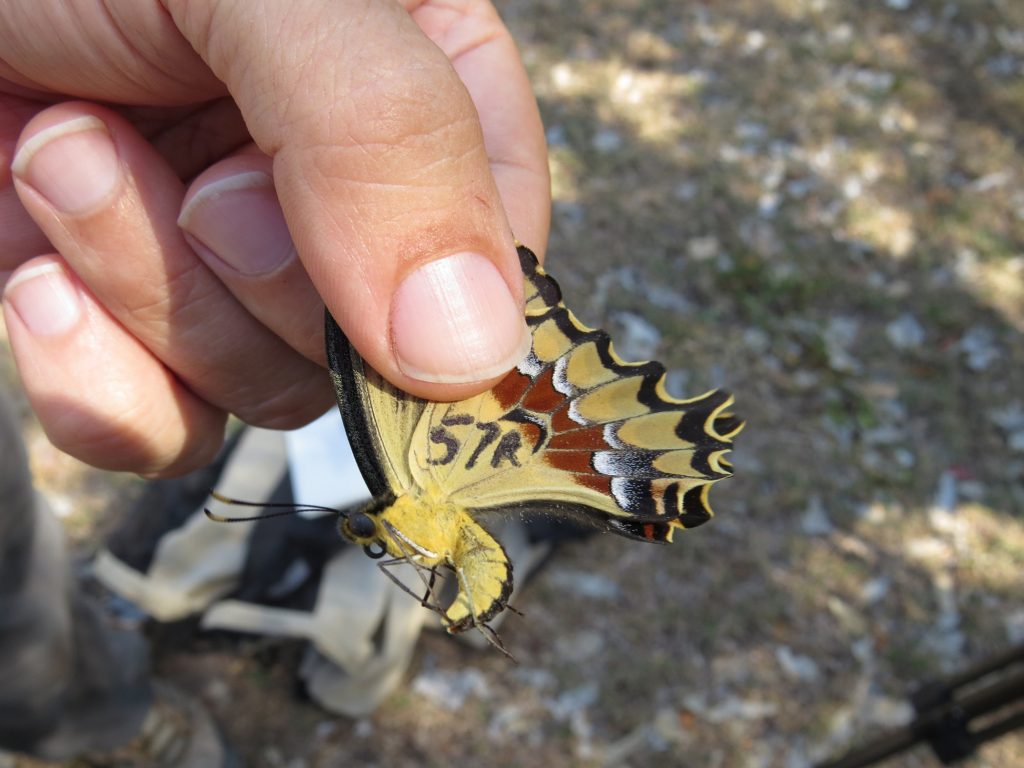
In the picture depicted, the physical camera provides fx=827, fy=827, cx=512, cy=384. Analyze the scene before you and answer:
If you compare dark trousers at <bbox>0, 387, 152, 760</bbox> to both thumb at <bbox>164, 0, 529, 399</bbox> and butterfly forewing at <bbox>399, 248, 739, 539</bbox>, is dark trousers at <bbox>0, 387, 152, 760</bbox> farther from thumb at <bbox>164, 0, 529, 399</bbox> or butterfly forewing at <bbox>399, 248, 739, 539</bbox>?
butterfly forewing at <bbox>399, 248, 739, 539</bbox>

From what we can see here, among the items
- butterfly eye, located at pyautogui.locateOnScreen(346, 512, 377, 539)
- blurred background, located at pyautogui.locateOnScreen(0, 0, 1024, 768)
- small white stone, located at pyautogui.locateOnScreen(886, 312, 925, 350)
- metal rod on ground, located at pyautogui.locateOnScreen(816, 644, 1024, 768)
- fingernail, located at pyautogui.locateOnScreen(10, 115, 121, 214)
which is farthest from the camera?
small white stone, located at pyautogui.locateOnScreen(886, 312, 925, 350)

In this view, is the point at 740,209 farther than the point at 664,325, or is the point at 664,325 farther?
the point at 740,209

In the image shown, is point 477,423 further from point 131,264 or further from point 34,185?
point 34,185

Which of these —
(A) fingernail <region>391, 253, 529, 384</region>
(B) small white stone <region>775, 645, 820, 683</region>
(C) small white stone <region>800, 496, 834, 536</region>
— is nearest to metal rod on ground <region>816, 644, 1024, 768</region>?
(B) small white stone <region>775, 645, 820, 683</region>

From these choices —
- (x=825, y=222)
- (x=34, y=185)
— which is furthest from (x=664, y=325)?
(x=34, y=185)

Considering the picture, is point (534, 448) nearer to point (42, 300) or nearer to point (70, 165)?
point (70, 165)

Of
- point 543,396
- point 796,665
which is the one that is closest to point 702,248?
point 796,665
